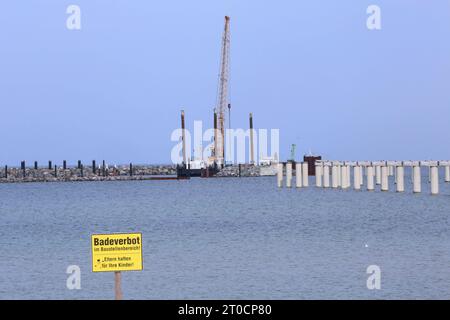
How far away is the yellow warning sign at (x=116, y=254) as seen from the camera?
20125mm

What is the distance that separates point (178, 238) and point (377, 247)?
723 inches

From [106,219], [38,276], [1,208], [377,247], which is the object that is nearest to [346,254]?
[377,247]

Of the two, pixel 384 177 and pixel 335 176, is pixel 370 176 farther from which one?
pixel 335 176

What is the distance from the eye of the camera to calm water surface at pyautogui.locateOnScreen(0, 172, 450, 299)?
42.5 m

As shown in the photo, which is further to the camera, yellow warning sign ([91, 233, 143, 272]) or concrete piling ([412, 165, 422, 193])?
concrete piling ([412, 165, 422, 193])

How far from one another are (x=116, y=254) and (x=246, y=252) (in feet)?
136

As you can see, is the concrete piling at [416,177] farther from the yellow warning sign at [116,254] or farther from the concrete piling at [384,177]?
the yellow warning sign at [116,254]

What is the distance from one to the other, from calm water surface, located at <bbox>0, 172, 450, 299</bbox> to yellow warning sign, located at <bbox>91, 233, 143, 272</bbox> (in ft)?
67.2

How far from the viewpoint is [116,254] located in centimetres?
2030

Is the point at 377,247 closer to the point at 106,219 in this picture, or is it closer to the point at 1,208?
the point at 106,219

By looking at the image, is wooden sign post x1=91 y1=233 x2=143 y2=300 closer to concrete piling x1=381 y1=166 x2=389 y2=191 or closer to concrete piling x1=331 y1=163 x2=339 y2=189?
concrete piling x1=381 y1=166 x2=389 y2=191

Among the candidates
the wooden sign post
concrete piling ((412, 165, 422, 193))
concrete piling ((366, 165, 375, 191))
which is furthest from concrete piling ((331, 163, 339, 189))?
the wooden sign post
